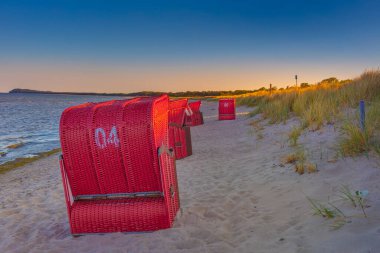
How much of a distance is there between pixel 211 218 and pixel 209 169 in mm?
3230

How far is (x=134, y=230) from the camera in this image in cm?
432

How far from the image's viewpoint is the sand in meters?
3.35

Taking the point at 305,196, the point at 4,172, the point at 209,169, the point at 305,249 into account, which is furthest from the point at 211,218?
the point at 4,172

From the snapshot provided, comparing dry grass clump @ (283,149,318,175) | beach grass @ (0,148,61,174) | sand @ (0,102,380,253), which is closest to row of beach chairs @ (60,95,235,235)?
sand @ (0,102,380,253)

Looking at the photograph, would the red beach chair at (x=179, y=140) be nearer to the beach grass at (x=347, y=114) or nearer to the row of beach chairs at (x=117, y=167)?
the beach grass at (x=347, y=114)

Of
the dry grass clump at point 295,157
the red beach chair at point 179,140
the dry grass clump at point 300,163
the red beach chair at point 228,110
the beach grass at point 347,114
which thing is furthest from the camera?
the red beach chair at point 228,110

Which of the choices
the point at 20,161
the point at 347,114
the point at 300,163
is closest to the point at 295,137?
the point at 347,114

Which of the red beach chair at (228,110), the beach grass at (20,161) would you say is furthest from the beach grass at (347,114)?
the beach grass at (20,161)

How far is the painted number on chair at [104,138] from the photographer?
414 centimetres

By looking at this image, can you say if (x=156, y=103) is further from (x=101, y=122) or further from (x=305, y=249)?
(x=305, y=249)

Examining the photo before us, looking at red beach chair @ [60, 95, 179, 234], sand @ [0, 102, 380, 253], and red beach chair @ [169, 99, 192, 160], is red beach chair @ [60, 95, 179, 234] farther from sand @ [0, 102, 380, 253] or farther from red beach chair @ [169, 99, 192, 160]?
red beach chair @ [169, 99, 192, 160]

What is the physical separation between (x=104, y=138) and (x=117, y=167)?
40 cm

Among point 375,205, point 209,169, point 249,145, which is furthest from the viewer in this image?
point 249,145

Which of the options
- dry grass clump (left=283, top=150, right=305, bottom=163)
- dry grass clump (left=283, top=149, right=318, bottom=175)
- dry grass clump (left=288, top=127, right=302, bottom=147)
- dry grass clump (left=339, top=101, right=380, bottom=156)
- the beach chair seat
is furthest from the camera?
dry grass clump (left=288, top=127, right=302, bottom=147)
